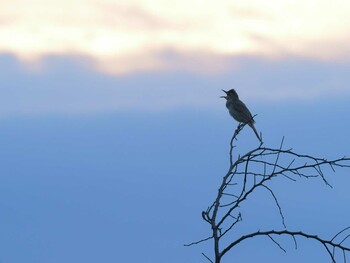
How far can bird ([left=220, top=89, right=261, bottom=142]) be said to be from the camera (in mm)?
20442

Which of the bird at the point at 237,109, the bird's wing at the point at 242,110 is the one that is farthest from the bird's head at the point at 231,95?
the bird's wing at the point at 242,110

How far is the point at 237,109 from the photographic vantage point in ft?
69.2

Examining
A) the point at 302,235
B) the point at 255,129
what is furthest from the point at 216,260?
the point at 255,129

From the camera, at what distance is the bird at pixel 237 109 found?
20.4 metres

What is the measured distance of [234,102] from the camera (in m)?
21.8

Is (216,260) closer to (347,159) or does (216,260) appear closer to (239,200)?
(239,200)

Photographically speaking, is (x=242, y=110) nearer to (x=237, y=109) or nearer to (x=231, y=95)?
(x=237, y=109)

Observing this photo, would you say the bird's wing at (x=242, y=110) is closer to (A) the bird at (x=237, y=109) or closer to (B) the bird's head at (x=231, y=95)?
(A) the bird at (x=237, y=109)

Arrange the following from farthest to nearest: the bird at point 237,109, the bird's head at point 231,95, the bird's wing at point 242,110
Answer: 1. the bird's head at point 231,95
2. the bird at point 237,109
3. the bird's wing at point 242,110

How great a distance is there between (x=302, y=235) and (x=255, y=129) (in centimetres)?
1506

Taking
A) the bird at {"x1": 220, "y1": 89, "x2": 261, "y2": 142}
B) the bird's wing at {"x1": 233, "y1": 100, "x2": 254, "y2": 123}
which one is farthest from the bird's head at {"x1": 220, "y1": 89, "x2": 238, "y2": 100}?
the bird's wing at {"x1": 233, "y1": 100, "x2": 254, "y2": 123}

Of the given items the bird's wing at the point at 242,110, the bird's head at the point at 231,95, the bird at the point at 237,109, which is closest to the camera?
the bird's wing at the point at 242,110

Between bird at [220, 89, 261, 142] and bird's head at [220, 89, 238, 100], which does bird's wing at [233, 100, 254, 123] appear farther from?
bird's head at [220, 89, 238, 100]

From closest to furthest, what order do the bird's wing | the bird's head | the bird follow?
1. the bird's wing
2. the bird
3. the bird's head
